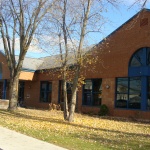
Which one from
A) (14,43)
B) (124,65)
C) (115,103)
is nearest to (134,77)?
(124,65)

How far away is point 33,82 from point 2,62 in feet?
16.7

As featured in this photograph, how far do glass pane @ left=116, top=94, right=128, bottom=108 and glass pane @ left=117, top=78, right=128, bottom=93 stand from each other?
376 mm

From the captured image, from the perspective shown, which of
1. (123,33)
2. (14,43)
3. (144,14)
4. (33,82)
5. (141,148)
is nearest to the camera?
(141,148)

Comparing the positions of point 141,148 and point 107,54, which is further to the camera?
point 107,54

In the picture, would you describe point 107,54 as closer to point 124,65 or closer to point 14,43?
point 124,65

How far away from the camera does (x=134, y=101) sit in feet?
72.3

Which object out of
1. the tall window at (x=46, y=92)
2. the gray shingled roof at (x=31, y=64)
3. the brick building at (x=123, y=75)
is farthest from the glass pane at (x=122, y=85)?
the gray shingled roof at (x=31, y=64)

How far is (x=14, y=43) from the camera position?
2505 cm

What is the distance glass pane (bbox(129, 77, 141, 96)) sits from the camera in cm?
2169

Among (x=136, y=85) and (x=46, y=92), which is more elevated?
(x=136, y=85)

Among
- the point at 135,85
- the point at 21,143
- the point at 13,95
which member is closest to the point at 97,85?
the point at 135,85

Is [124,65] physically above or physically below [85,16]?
below

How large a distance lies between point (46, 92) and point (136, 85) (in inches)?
532

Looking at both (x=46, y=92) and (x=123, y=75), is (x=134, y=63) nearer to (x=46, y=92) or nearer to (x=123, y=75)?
(x=123, y=75)
